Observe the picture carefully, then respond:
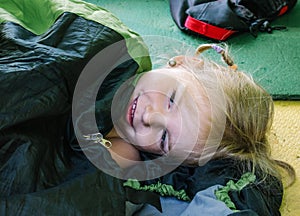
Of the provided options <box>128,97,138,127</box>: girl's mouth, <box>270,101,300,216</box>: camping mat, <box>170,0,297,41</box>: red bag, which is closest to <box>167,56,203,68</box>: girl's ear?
<box>128,97,138,127</box>: girl's mouth

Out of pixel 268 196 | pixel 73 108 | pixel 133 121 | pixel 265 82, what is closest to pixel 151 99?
pixel 133 121

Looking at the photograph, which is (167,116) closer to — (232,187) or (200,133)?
(200,133)

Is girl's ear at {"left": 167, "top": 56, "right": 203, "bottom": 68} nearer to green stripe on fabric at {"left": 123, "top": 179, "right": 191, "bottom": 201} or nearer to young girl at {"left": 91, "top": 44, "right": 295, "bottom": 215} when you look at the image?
young girl at {"left": 91, "top": 44, "right": 295, "bottom": 215}

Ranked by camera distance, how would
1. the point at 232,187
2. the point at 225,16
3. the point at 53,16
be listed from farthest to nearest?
the point at 225,16
the point at 53,16
the point at 232,187

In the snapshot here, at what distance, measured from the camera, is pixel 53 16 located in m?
1.09

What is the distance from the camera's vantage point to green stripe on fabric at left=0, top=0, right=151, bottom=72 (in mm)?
1068

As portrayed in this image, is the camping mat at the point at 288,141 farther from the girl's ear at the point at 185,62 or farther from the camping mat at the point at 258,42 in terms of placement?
the girl's ear at the point at 185,62

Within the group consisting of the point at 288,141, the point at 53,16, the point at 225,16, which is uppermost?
the point at 53,16

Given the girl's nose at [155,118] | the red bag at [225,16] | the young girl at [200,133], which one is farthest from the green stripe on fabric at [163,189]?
the red bag at [225,16]

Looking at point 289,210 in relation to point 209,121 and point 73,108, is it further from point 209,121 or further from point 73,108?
point 73,108

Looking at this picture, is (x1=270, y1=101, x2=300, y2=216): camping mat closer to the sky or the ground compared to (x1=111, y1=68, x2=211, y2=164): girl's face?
closer to the ground

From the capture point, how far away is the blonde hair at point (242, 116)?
997mm

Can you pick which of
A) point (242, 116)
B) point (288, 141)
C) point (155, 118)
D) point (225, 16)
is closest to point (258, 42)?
point (225, 16)

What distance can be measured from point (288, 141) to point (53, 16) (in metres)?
0.65
